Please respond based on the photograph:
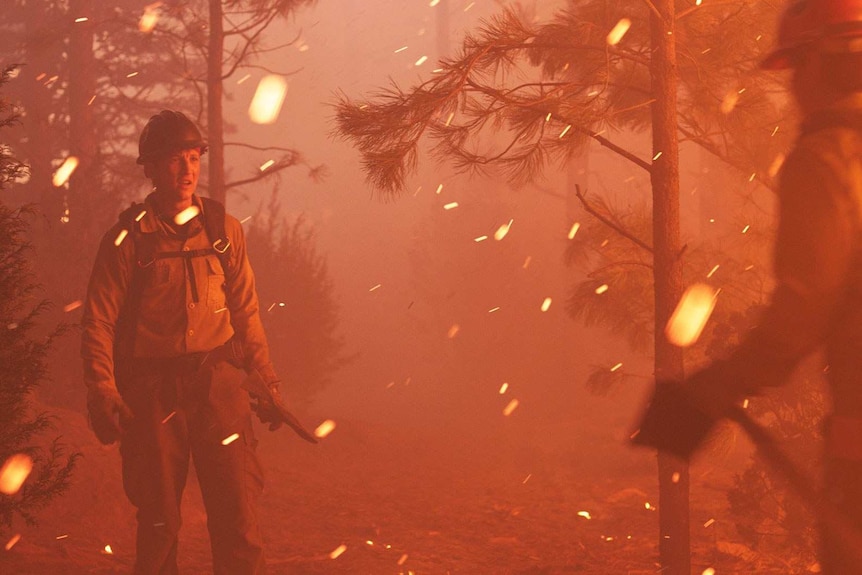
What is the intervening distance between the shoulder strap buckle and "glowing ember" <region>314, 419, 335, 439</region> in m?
10.4

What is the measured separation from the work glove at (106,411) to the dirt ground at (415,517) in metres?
2.00

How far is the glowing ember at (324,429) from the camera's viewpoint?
14.7 m

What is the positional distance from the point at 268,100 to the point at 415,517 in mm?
84525

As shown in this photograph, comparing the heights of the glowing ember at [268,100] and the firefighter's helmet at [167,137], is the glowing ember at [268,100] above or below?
below

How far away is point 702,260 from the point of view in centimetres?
929

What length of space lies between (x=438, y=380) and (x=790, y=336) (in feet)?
91.4

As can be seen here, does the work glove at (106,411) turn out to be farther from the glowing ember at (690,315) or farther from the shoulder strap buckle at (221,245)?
the glowing ember at (690,315)

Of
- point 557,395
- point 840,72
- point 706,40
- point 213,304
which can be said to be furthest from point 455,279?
point 840,72

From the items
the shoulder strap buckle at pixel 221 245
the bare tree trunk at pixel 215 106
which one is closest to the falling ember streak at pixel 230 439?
the shoulder strap buckle at pixel 221 245

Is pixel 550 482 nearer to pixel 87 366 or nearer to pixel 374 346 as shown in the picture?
pixel 87 366

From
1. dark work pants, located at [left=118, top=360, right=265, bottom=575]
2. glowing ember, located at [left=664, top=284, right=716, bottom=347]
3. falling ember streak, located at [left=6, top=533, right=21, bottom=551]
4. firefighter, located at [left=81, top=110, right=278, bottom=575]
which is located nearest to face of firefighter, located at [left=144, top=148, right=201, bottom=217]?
firefighter, located at [left=81, top=110, right=278, bottom=575]

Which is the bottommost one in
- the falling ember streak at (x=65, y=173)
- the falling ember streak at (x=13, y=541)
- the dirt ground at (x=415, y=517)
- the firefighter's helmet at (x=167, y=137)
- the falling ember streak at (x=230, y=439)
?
the dirt ground at (x=415, y=517)

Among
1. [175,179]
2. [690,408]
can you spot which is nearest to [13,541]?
[175,179]

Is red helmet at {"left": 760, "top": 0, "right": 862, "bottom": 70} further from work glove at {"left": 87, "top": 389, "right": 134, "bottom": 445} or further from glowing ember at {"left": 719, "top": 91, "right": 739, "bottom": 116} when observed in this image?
glowing ember at {"left": 719, "top": 91, "right": 739, "bottom": 116}
